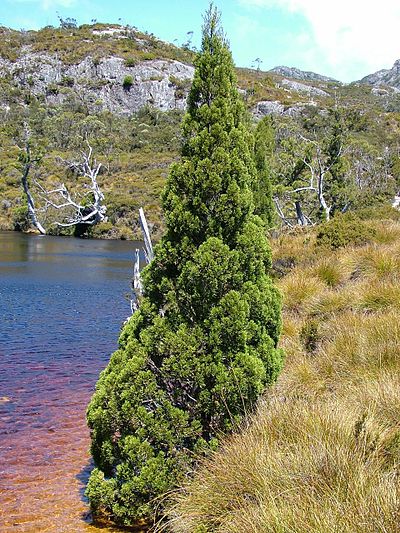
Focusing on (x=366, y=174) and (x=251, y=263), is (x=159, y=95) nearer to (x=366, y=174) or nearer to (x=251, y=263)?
(x=366, y=174)

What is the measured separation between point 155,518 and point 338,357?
3.63 meters

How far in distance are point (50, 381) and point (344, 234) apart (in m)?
8.77

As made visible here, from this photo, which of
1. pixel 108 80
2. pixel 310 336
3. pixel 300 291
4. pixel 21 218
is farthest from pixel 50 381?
pixel 108 80

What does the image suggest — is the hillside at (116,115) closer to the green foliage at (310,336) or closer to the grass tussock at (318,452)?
the green foliage at (310,336)

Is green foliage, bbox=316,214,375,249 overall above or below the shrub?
below

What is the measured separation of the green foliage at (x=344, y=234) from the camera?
1537 centimetres

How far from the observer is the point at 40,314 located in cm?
2094

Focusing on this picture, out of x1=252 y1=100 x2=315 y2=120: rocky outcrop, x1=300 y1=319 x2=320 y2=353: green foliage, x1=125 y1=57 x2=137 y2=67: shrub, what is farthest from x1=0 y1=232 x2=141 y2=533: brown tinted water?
x1=125 y1=57 x2=137 y2=67: shrub

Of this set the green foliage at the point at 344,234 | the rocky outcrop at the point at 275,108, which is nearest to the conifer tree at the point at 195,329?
the green foliage at the point at 344,234

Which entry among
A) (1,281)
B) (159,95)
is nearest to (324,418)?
(1,281)

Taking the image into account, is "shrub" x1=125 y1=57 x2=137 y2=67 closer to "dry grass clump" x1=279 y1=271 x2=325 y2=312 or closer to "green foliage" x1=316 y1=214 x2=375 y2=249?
"green foliage" x1=316 y1=214 x2=375 y2=249

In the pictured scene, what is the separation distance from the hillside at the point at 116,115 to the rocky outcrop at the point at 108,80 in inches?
10.2

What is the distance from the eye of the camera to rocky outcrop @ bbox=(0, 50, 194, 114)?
139 metres

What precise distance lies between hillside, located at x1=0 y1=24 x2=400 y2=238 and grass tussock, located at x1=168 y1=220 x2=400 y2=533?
103ft
